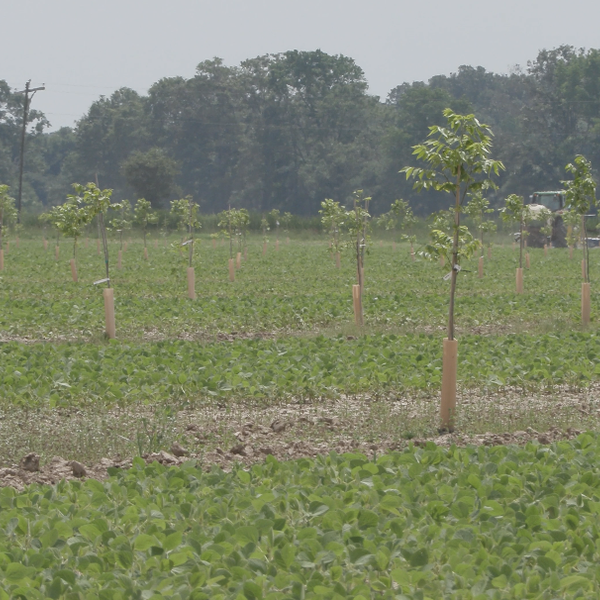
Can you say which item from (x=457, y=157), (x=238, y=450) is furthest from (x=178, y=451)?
(x=457, y=157)

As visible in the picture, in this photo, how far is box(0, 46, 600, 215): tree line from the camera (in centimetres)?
7769

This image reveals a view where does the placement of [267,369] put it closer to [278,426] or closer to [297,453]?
[278,426]

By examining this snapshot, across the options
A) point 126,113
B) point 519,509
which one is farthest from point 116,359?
point 126,113

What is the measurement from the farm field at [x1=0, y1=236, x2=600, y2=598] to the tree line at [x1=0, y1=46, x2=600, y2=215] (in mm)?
59158

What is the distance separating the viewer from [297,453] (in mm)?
8039

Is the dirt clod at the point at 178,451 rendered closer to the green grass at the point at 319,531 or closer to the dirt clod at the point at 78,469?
the dirt clod at the point at 78,469

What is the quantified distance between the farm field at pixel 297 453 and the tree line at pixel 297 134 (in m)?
59.2

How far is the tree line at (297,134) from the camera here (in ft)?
255

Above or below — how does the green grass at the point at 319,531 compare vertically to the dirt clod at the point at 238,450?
above

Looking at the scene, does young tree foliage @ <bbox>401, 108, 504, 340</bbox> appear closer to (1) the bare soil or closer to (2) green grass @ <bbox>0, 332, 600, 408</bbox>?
(1) the bare soil

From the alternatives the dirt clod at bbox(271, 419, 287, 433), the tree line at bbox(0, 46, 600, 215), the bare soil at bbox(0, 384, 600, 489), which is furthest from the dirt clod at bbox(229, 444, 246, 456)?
the tree line at bbox(0, 46, 600, 215)

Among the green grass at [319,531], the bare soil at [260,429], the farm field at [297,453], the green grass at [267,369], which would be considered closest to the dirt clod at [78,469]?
the bare soil at [260,429]

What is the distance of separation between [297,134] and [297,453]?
76043 millimetres

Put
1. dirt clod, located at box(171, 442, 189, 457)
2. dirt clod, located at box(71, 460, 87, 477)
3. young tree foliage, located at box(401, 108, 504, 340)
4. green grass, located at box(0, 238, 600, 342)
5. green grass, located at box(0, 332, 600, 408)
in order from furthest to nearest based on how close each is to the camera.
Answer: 1. green grass, located at box(0, 238, 600, 342)
2. green grass, located at box(0, 332, 600, 408)
3. young tree foliage, located at box(401, 108, 504, 340)
4. dirt clod, located at box(171, 442, 189, 457)
5. dirt clod, located at box(71, 460, 87, 477)
